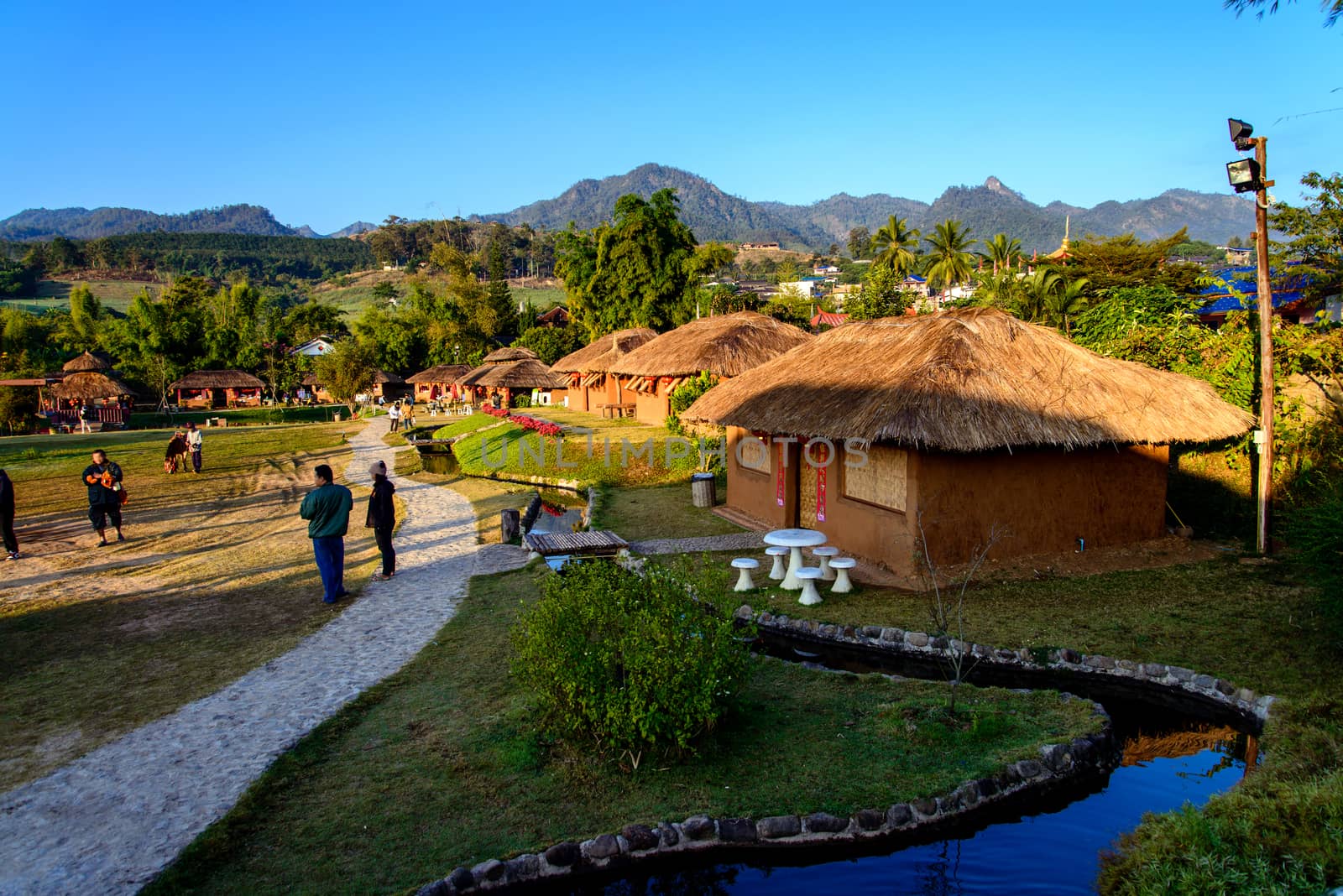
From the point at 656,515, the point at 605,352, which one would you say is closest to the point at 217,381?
the point at 605,352

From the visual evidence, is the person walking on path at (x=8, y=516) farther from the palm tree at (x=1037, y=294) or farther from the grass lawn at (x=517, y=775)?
the palm tree at (x=1037, y=294)

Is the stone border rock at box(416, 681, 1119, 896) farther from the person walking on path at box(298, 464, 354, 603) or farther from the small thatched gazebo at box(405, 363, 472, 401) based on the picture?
the small thatched gazebo at box(405, 363, 472, 401)

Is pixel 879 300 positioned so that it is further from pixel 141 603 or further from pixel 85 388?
pixel 85 388

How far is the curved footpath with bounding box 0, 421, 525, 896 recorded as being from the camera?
4809mm

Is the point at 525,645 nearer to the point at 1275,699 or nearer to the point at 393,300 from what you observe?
the point at 1275,699

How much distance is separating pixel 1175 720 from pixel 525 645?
551 centimetres

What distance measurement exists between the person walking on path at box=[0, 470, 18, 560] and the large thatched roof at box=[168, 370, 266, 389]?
4165 cm

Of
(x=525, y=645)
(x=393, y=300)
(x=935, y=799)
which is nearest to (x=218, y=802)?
(x=525, y=645)

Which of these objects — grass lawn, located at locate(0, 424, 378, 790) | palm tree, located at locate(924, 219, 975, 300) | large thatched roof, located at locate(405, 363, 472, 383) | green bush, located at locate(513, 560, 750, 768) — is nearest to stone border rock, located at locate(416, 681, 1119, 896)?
green bush, located at locate(513, 560, 750, 768)

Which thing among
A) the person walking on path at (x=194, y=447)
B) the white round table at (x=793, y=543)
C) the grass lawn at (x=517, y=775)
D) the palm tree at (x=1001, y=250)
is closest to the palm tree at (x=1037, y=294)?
the white round table at (x=793, y=543)

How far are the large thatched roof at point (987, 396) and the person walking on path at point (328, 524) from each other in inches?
242

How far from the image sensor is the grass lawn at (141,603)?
23.3 ft

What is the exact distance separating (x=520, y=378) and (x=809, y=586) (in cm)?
3170

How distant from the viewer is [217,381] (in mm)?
50906
